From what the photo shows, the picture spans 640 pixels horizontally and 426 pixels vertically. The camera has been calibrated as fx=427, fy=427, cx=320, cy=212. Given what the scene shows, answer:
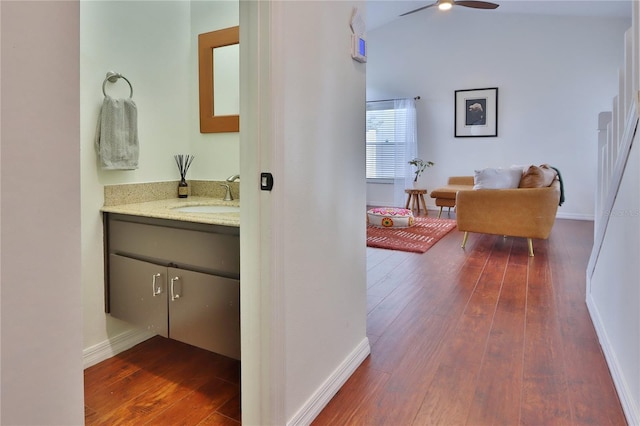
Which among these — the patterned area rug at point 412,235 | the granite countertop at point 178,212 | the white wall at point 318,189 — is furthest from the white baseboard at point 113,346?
the patterned area rug at point 412,235

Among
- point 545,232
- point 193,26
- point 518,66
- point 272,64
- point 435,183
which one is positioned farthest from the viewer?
point 435,183

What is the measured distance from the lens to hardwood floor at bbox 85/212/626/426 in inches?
63.4

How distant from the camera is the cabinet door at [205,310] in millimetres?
1620

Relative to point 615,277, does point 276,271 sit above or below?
above

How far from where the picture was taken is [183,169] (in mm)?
2367

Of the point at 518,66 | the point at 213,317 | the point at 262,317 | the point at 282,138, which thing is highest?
the point at 518,66

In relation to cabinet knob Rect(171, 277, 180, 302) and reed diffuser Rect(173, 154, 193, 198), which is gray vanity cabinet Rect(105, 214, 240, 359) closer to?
cabinet knob Rect(171, 277, 180, 302)

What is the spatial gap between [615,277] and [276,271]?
1.70 meters

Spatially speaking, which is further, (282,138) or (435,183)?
(435,183)

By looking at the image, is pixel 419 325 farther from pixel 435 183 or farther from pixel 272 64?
pixel 435 183

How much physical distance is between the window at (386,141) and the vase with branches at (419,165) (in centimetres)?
20

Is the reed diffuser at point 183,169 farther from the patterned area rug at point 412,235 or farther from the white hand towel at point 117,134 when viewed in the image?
the patterned area rug at point 412,235

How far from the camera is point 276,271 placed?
132 centimetres

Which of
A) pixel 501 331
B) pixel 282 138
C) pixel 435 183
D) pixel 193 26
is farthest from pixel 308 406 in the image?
pixel 435 183
